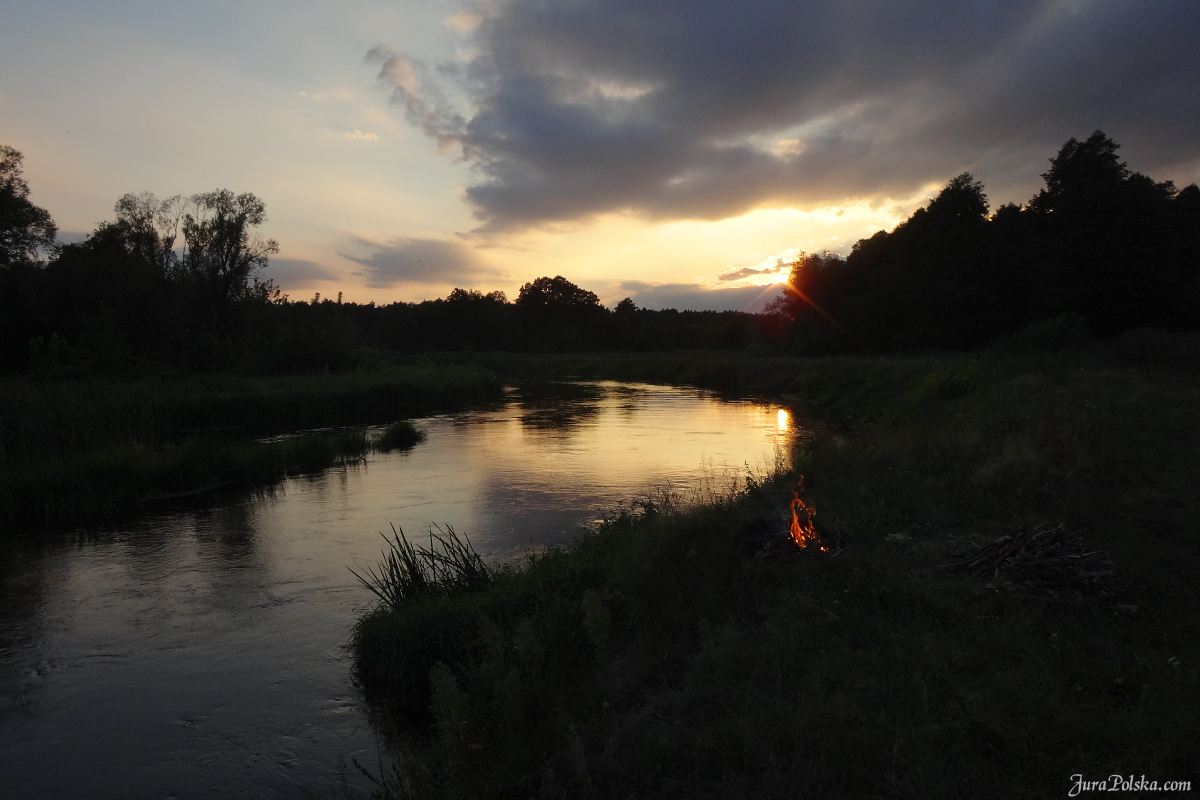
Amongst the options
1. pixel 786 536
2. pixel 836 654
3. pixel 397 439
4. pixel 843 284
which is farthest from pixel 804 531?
pixel 843 284

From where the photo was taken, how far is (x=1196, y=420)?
467 inches

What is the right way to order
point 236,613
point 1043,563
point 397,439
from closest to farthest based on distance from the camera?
point 1043,563, point 236,613, point 397,439

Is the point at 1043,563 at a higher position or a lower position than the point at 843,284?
lower

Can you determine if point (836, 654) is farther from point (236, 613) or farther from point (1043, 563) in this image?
point (236, 613)

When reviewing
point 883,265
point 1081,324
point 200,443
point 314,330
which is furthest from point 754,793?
point 883,265

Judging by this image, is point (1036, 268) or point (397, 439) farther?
point (1036, 268)

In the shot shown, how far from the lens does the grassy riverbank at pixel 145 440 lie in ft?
47.9

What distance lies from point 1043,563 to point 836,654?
2.20 m

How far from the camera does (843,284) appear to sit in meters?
57.4

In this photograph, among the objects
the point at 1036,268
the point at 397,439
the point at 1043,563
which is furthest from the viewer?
the point at 1036,268

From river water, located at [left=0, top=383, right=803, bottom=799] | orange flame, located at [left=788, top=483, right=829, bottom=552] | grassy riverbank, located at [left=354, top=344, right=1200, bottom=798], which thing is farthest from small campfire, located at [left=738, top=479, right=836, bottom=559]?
river water, located at [left=0, top=383, right=803, bottom=799]

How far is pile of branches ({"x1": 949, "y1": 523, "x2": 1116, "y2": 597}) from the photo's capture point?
572cm

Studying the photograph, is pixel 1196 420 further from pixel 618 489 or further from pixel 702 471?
pixel 618 489

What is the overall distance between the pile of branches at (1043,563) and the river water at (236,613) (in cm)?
555
